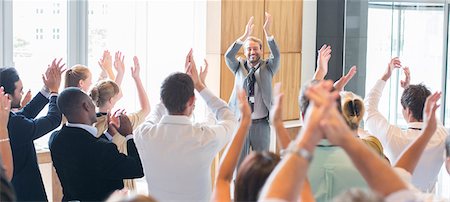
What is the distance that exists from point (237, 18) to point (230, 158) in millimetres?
4426

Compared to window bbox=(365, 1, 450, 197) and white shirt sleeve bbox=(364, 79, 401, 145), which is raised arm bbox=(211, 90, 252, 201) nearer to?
white shirt sleeve bbox=(364, 79, 401, 145)

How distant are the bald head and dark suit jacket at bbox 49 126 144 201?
64 millimetres

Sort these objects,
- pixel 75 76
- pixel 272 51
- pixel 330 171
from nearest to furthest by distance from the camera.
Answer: pixel 330 171 → pixel 75 76 → pixel 272 51

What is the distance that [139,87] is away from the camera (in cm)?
445

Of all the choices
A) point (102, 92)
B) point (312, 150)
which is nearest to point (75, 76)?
point (102, 92)

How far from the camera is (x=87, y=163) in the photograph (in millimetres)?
3551

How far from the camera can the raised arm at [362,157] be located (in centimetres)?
196

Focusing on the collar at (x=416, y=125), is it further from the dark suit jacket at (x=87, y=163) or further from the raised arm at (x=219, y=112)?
the dark suit jacket at (x=87, y=163)

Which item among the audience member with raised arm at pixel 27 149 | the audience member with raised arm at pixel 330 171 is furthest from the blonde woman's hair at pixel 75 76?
the audience member with raised arm at pixel 330 171

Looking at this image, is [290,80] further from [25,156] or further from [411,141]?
[25,156]

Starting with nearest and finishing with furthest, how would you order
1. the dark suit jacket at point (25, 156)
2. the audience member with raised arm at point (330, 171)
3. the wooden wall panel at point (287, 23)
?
1. the audience member with raised arm at point (330, 171)
2. the dark suit jacket at point (25, 156)
3. the wooden wall panel at point (287, 23)

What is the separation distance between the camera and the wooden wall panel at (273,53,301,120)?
24.4 feet

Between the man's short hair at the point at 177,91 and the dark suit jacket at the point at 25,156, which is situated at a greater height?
the man's short hair at the point at 177,91

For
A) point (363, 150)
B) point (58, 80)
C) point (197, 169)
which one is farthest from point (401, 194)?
point (58, 80)
